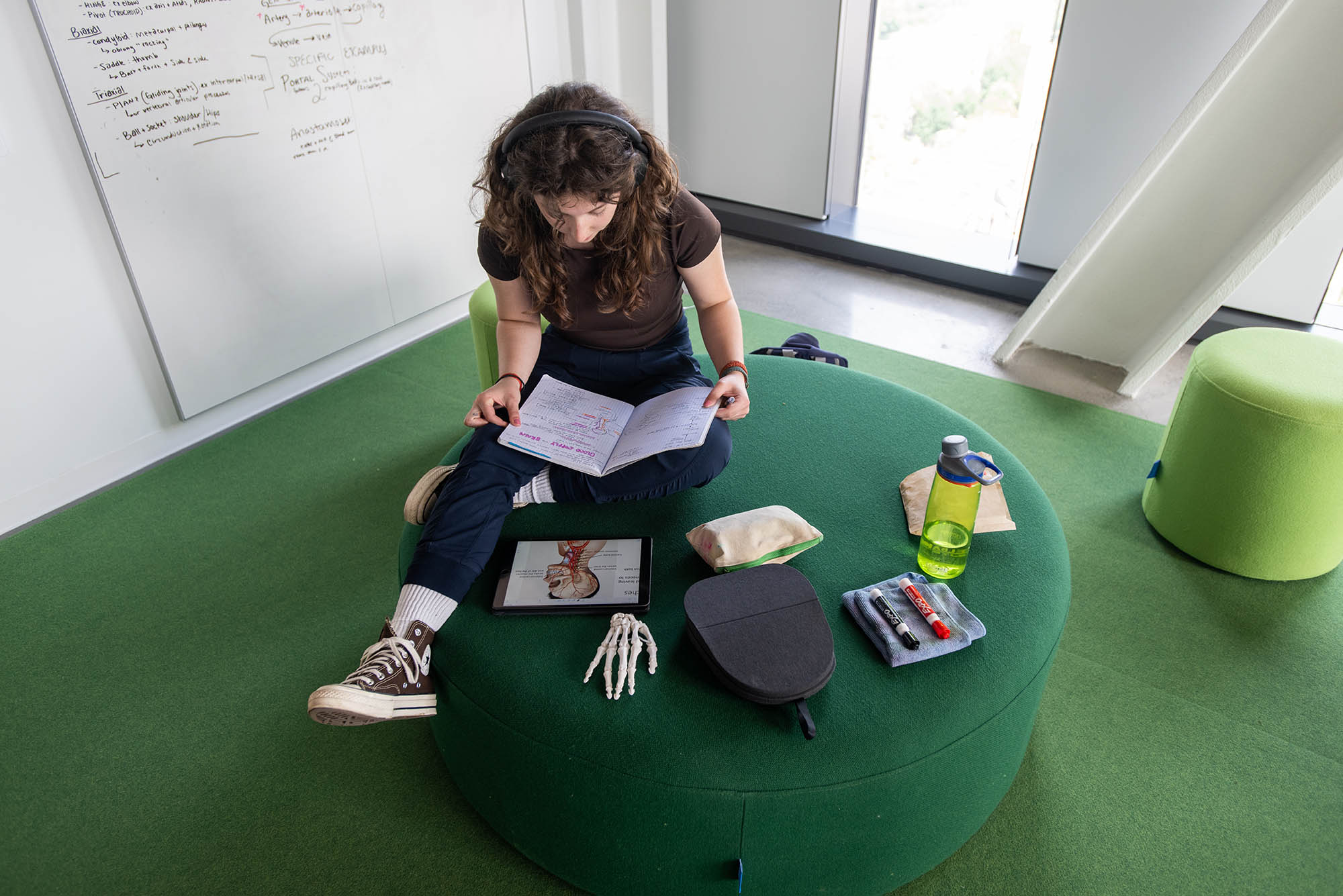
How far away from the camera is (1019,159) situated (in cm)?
374

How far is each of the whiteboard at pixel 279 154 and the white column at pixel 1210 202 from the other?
7.77 ft

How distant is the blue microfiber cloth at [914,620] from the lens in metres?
1.51

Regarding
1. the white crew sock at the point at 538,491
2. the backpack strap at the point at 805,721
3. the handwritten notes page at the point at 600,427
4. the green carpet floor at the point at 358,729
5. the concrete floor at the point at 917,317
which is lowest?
the green carpet floor at the point at 358,729

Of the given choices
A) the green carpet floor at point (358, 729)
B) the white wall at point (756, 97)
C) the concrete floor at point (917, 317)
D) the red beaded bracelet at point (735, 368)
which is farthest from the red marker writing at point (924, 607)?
the white wall at point (756, 97)

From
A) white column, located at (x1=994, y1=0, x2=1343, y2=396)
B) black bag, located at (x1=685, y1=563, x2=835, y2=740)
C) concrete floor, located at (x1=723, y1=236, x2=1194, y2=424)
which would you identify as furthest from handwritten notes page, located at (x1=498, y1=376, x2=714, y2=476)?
white column, located at (x1=994, y1=0, x2=1343, y2=396)

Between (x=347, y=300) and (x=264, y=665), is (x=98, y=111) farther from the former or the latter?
(x=264, y=665)

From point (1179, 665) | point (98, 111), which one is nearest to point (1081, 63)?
point (1179, 665)

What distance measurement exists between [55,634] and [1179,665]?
2.79 meters

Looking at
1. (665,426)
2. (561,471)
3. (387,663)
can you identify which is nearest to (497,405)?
(561,471)

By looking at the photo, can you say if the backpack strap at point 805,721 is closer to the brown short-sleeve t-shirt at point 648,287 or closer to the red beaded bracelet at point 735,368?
the red beaded bracelet at point 735,368

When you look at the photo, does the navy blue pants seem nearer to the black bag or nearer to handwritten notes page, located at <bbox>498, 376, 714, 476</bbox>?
handwritten notes page, located at <bbox>498, 376, 714, 476</bbox>

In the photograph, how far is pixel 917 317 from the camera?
3693mm

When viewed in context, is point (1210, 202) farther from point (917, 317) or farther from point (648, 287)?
point (648, 287)

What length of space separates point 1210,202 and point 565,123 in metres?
2.39
